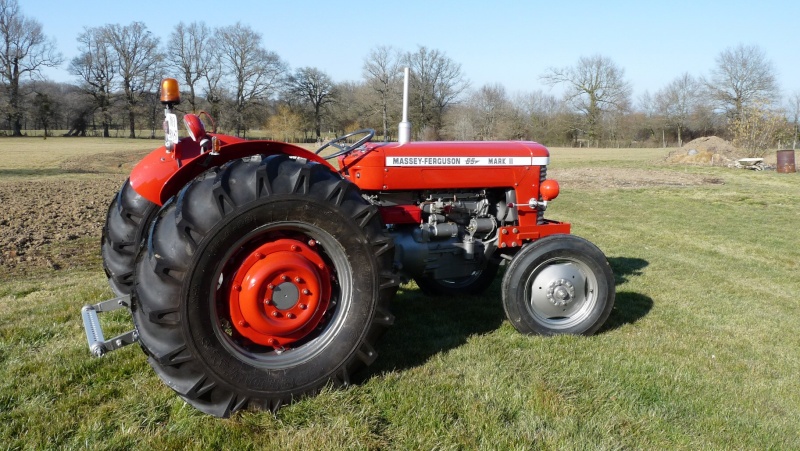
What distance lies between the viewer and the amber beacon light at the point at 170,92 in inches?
126

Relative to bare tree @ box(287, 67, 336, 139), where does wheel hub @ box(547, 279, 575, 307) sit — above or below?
below

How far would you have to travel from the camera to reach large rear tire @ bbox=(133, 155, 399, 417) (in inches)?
97.4

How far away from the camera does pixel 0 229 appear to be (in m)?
7.66

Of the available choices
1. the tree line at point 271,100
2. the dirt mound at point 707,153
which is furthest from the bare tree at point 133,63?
the dirt mound at point 707,153

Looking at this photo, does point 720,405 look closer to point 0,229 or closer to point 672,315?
point 672,315

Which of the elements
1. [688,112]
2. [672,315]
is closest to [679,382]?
[672,315]

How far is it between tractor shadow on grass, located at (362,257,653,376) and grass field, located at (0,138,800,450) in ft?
0.06

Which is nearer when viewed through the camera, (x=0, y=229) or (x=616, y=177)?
(x=0, y=229)

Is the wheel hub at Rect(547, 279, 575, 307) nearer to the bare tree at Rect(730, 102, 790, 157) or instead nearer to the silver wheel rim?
the silver wheel rim

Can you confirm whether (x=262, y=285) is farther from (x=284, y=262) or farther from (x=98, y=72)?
(x=98, y=72)

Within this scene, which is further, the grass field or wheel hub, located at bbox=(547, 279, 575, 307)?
wheel hub, located at bbox=(547, 279, 575, 307)

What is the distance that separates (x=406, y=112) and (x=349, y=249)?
139 cm

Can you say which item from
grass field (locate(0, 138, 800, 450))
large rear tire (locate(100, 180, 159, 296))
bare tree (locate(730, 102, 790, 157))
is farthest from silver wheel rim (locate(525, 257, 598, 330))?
bare tree (locate(730, 102, 790, 157))

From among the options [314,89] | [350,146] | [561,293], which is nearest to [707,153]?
[561,293]
